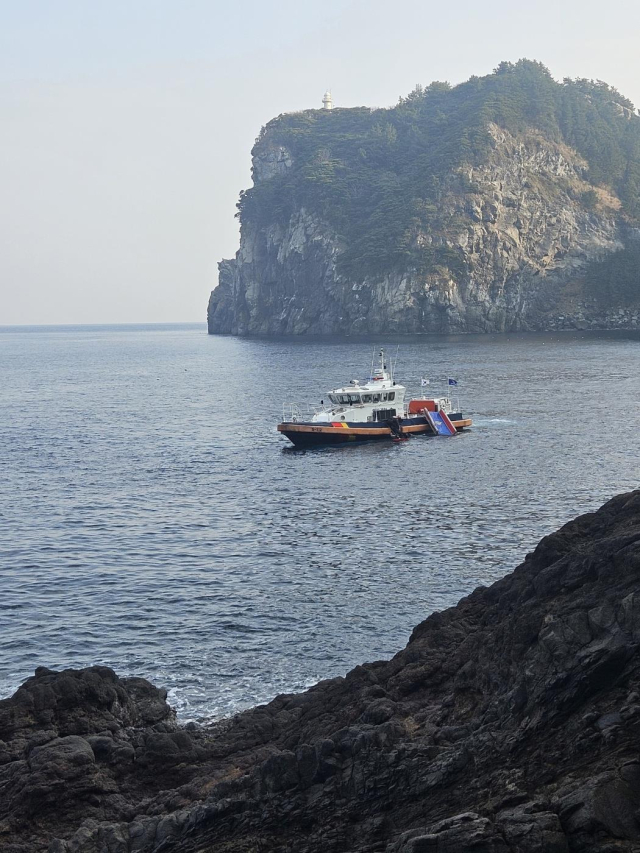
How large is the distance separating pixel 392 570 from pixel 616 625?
24797mm

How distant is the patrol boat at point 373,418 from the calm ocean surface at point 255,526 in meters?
2.26

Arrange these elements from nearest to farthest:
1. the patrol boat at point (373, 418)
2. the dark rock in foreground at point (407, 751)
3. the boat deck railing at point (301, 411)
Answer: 1. the dark rock in foreground at point (407, 751)
2. the patrol boat at point (373, 418)
3. the boat deck railing at point (301, 411)

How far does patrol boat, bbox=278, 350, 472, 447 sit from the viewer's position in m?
80.4

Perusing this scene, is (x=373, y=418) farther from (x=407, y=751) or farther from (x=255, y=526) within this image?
(x=407, y=751)

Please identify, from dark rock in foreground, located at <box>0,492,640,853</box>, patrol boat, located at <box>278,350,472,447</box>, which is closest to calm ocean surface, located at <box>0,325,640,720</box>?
patrol boat, located at <box>278,350,472,447</box>

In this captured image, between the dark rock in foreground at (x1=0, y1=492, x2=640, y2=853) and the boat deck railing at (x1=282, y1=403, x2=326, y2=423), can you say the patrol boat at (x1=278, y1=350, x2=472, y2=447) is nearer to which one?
the boat deck railing at (x1=282, y1=403, x2=326, y2=423)

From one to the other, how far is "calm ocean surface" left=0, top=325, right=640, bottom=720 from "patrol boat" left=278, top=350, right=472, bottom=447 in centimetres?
226

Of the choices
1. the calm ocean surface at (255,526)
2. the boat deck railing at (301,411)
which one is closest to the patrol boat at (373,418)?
the boat deck railing at (301,411)

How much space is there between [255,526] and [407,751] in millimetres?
34165

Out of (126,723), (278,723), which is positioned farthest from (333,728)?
(126,723)

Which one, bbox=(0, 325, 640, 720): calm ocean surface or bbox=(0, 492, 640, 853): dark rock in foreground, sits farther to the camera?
bbox=(0, 325, 640, 720): calm ocean surface

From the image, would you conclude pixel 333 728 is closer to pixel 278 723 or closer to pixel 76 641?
pixel 278 723

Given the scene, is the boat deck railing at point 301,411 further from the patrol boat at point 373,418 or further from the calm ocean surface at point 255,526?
the calm ocean surface at point 255,526

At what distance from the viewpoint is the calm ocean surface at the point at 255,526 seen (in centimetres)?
3369
